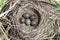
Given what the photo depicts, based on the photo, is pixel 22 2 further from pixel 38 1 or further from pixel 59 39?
pixel 59 39

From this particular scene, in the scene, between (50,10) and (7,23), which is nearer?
(7,23)

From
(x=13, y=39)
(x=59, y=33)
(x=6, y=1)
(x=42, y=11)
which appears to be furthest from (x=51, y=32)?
(x=6, y=1)

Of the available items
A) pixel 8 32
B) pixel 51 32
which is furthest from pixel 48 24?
pixel 8 32

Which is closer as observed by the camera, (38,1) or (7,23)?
(7,23)

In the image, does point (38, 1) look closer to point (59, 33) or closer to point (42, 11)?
point (42, 11)

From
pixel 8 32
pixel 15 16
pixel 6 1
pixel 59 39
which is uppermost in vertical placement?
pixel 6 1

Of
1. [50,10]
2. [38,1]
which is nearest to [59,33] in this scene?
[50,10]

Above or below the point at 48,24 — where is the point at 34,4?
above

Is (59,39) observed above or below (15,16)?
below

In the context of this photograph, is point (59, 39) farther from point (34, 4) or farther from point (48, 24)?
point (34, 4)
